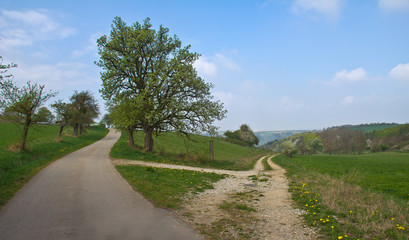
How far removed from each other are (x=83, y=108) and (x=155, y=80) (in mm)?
26831

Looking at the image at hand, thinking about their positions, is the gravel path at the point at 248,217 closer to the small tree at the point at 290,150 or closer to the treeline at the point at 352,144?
the small tree at the point at 290,150

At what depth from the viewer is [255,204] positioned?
9.28 m

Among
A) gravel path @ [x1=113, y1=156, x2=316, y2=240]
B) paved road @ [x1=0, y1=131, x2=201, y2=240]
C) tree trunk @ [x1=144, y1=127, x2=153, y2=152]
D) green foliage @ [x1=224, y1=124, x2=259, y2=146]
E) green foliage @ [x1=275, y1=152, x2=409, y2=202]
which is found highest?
green foliage @ [x1=224, y1=124, x2=259, y2=146]

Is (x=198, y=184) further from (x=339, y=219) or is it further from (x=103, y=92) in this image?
(x=103, y=92)

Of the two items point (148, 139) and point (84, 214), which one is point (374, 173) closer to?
point (148, 139)

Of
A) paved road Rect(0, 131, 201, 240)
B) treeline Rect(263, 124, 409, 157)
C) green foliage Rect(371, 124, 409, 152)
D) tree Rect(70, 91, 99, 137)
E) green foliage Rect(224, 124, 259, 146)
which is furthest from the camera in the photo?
green foliage Rect(224, 124, 259, 146)

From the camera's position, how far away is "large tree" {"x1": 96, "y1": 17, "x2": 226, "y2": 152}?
21391 mm

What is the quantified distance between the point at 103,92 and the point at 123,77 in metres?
2.44

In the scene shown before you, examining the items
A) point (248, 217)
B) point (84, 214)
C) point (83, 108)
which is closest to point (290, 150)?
point (83, 108)

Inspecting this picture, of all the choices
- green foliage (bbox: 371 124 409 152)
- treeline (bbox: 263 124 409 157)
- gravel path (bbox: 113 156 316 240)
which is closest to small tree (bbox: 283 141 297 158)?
treeline (bbox: 263 124 409 157)

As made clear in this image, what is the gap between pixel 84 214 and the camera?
688 cm

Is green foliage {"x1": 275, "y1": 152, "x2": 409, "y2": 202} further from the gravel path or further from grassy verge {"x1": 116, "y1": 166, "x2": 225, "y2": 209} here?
grassy verge {"x1": 116, "y1": 166, "x2": 225, "y2": 209}

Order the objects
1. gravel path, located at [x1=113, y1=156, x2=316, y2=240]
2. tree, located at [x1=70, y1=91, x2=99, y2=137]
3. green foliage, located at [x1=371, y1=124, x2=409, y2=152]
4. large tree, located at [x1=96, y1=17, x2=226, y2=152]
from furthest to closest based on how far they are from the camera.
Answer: green foliage, located at [x1=371, y1=124, x2=409, y2=152] → tree, located at [x1=70, y1=91, x2=99, y2=137] → large tree, located at [x1=96, y1=17, x2=226, y2=152] → gravel path, located at [x1=113, y1=156, x2=316, y2=240]

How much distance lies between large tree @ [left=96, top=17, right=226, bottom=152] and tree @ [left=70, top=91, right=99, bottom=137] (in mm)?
20753
